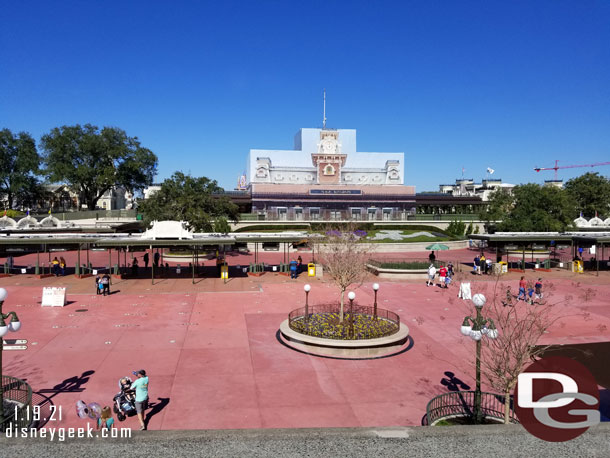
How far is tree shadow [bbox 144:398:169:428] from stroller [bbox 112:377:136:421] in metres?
0.46

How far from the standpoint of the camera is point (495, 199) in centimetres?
6519

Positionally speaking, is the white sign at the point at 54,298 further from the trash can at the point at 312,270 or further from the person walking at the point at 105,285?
the trash can at the point at 312,270

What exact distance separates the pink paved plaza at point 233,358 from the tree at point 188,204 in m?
19.2

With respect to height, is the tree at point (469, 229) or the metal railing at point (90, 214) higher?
the metal railing at point (90, 214)

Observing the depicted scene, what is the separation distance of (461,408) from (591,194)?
79.0 metres

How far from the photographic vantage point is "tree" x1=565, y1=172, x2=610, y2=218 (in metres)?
74.2

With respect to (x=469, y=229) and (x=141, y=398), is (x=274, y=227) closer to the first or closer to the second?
(x=469, y=229)

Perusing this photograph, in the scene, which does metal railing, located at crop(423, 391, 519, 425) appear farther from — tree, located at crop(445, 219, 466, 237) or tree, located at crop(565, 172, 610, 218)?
tree, located at crop(565, 172, 610, 218)

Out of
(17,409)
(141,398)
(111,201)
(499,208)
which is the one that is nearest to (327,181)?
(499,208)

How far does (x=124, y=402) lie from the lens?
34.9ft

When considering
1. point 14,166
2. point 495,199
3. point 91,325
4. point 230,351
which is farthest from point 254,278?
point 14,166

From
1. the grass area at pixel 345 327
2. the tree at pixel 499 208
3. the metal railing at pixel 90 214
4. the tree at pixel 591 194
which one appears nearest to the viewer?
the grass area at pixel 345 327

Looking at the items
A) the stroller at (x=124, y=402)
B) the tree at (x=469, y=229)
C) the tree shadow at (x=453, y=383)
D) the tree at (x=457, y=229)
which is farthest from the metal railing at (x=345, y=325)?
the tree at (x=469, y=229)

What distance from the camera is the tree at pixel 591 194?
74.2m
